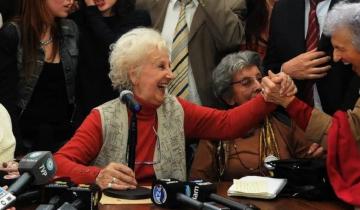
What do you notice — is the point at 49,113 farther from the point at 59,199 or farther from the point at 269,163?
the point at 59,199

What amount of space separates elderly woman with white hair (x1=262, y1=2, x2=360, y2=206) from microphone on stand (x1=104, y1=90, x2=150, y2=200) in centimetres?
81

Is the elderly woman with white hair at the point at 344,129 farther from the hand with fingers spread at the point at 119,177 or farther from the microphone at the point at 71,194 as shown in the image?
the microphone at the point at 71,194

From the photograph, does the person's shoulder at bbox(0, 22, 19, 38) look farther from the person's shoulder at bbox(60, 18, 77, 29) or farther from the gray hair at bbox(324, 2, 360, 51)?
the gray hair at bbox(324, 2, 360, 51)

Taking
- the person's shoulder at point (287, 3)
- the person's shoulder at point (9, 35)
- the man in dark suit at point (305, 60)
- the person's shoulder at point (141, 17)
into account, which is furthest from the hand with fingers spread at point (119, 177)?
the person's shoulder at point (287, 3)

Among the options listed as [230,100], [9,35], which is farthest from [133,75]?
[9,35]

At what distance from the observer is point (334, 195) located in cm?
316

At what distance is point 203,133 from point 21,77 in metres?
1.07

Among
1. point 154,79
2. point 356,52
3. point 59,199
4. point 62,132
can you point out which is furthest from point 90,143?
point 356,52

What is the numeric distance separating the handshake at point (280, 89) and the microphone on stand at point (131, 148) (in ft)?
2.54

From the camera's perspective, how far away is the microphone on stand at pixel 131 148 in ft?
9.43

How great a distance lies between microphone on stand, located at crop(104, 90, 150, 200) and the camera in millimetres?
2873

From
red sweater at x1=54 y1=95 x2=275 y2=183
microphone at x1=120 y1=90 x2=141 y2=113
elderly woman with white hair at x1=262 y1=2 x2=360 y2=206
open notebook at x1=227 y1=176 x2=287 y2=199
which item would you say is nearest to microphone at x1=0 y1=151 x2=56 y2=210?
microphone at x1=120 y1=90 x2=141 y2=113

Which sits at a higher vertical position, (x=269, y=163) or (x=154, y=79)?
(x=154, y=79)

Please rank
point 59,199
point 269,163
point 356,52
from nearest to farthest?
point 59,199, point 356,52, point 269,163
